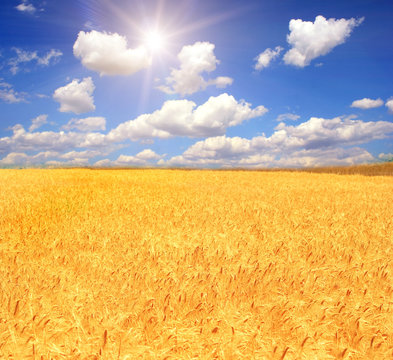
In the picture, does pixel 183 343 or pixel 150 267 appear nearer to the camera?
pixel 183 343

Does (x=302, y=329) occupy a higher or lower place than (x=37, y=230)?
lower

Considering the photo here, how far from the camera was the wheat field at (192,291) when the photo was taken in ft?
6.44

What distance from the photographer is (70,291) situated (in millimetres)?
2607

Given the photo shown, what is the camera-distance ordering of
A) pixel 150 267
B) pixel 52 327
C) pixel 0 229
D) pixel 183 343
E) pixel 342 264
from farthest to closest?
pixel 0 229
pixel 342 264
pixel 150 267
pixel 52 327
pixel 183 343

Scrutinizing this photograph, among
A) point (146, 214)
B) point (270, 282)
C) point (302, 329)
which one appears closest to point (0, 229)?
point (146, 214)

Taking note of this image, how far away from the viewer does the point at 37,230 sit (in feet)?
14.7

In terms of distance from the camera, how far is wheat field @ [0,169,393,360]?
1.96m

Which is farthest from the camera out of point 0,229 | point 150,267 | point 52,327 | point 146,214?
point 146,214

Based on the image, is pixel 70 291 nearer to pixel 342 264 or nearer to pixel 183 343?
pixel 183 343

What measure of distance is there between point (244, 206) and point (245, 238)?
2725 millimetres

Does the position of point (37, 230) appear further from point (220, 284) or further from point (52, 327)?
point (220, 284)

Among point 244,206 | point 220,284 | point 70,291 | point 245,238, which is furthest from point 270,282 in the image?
point 244,206

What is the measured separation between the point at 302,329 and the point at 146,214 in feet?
13.1

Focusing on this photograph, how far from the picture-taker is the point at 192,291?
255 cm
